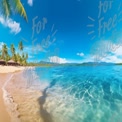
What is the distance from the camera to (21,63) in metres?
49.5

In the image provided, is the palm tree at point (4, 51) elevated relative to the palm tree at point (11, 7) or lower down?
elevated

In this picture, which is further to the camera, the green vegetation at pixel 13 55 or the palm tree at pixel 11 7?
the green vegetation at pixel 13 55

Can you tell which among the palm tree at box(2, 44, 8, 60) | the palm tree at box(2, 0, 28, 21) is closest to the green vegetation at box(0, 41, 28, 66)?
the palm tree at box(2, 44, 8, 60)

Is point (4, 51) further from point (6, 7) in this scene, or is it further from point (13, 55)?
point (6, 7)

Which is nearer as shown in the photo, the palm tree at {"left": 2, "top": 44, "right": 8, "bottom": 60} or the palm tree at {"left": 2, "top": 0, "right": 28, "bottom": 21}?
the palm tree at {"left": 2, "top": 0, "right": 28, "bottom": 21}

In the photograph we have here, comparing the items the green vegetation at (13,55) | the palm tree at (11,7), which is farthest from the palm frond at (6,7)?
the green vegetation at (13,55)

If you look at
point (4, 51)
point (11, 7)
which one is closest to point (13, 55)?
point (4, 51)

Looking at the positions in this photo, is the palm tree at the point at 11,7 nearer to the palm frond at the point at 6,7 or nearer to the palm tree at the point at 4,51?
the palm frond at the point at 6,7

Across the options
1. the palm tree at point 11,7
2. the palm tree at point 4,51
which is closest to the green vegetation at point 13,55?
the palm tree at point 4,51

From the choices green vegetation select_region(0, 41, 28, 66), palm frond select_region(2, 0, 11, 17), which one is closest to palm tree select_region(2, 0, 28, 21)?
palm frond select_region(2, 0, 11, 17)

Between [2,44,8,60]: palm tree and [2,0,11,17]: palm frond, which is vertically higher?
[2,44,8,60]: palm tree

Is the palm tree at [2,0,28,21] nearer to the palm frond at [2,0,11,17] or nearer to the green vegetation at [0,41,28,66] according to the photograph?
the palm frond at [2,0,11,17]

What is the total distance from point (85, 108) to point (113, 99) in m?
2.03

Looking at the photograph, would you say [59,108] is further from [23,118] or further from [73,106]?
[23,118]
